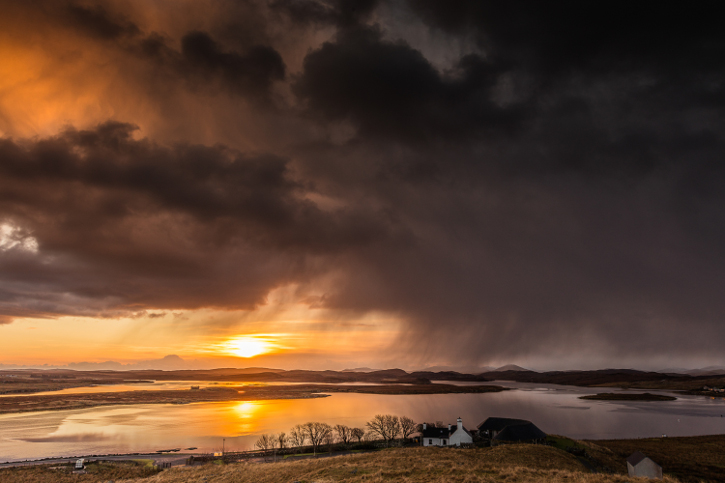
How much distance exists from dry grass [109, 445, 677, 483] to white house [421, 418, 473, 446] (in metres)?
19.9

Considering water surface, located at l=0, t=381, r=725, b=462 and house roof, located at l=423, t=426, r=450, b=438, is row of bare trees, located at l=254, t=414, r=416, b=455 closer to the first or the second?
water surface, located at l=0, t=381, r=725, b=462

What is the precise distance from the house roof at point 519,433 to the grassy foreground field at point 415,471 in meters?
15.6

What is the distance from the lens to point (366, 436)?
6844 centimetres

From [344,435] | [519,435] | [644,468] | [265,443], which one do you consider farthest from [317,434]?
[644,468]

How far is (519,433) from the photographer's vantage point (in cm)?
5431

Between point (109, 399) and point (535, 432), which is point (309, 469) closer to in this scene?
point (535, 432)

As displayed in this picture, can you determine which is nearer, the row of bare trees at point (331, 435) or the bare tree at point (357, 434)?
the row of bare trees at point (331, 435)

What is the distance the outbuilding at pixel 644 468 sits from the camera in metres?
34.7

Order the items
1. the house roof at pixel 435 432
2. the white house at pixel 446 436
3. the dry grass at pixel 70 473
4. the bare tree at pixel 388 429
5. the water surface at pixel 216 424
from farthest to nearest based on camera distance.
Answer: the bare tree at pixel 388 429, the water surface at pixel 216 424, the house roof at pixel 435 432, the white house at pixel 446 436, the dry grass at pixel 70 473

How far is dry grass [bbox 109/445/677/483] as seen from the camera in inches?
883

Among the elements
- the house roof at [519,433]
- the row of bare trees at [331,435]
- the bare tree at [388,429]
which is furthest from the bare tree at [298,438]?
the house roof at [519,433]

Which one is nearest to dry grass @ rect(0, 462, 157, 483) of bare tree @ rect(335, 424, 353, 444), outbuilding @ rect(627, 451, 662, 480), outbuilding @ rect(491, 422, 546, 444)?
bare tree @ rect(335, 424, 353, 444)

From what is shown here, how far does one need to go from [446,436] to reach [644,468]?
28234 mm

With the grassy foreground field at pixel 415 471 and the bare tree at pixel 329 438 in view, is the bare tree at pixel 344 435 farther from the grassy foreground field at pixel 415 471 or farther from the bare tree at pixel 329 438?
the grassy foreground field at pixel 415 471
